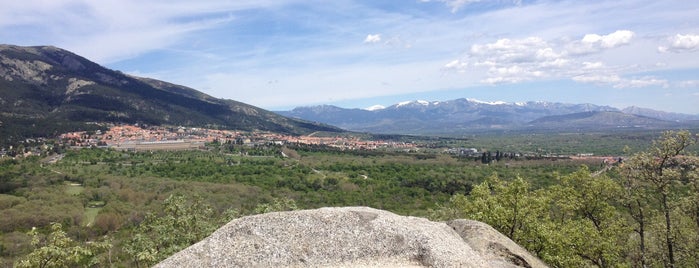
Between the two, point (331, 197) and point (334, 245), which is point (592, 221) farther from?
point (331, 197)

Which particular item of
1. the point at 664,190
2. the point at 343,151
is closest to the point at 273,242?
the point at 664,190

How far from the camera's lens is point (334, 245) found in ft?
76.1

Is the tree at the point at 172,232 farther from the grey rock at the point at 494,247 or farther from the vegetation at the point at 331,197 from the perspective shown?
the grey rock at the point at 494,247

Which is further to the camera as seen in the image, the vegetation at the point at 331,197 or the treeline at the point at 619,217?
the vegetation at the point at 331,197

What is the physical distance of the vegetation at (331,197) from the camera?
28781 mm

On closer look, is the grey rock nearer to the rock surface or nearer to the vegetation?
the rock surface

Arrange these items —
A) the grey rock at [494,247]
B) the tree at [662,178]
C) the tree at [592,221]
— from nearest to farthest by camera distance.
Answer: the grey rock at [494,247], the tree at [662,178], the tree at [592,221]

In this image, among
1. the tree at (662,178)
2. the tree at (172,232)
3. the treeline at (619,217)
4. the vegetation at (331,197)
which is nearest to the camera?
the treeline at (619,217)

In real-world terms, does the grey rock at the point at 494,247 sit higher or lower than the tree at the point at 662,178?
lower

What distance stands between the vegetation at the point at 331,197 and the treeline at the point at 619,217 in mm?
87

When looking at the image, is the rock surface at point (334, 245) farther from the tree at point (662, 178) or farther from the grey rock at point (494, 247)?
the tree at point (662, 178)

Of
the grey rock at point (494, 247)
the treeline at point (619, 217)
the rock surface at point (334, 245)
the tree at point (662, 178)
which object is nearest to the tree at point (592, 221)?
the treeline at point (619, 217)

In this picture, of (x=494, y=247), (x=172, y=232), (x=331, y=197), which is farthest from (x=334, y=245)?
(x=331, y=197)

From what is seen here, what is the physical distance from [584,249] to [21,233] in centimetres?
7477
